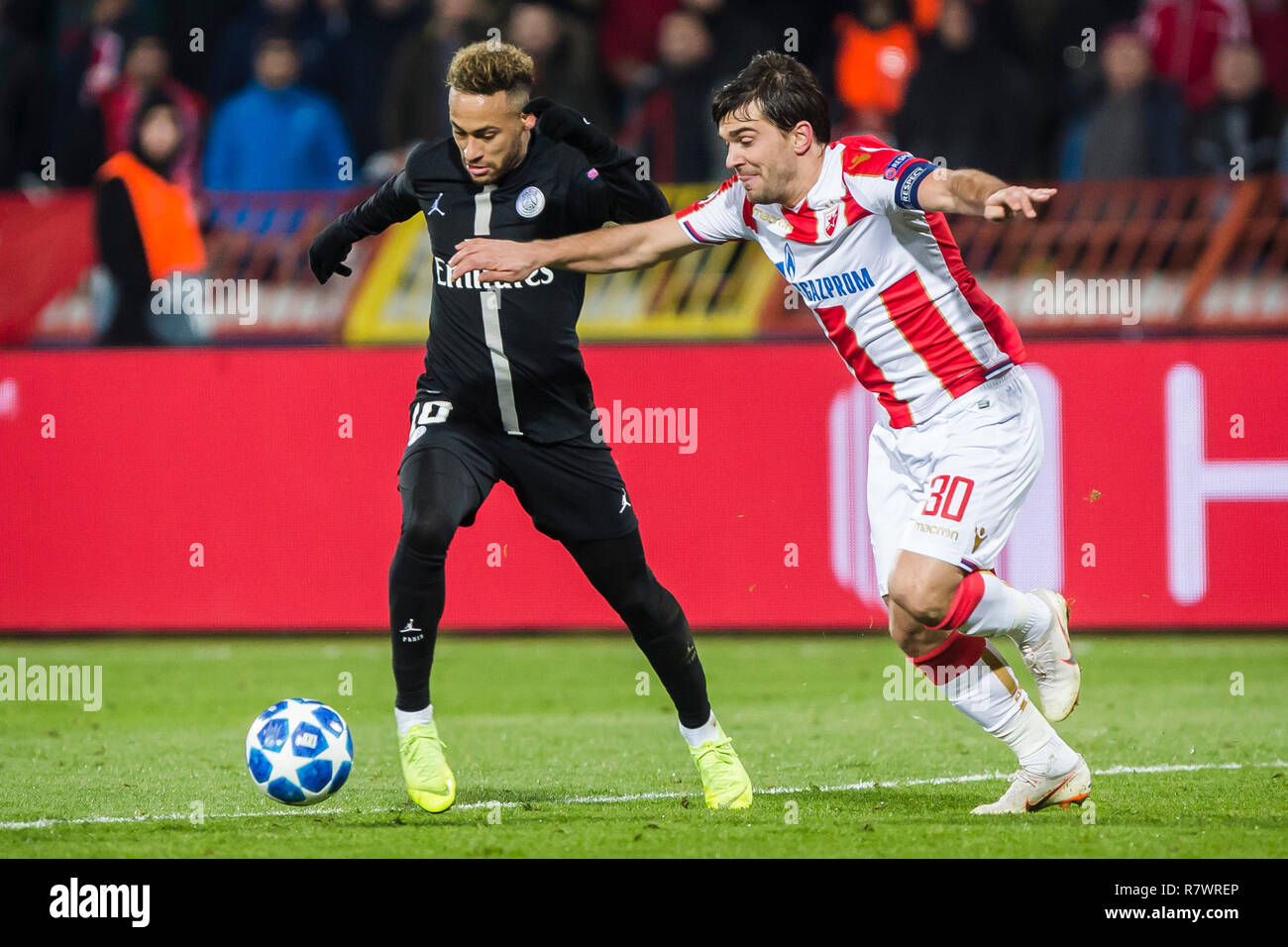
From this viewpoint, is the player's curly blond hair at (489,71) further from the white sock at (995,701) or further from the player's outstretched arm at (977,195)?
the white sock at (995,701)

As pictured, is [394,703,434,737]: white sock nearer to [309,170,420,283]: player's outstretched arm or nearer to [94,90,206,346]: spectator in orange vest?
[309,170,420,283]: player's outstretched arm

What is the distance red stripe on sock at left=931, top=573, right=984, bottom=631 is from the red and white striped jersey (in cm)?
57

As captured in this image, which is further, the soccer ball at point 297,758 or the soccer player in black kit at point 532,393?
the soccer player in black kit at point 532,393

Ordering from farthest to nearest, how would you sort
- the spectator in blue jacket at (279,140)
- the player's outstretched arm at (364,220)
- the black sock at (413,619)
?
the spectator in blue jacket at (279,140) < the player's outstretched arm at (364,220) < the black sock at (413,619)

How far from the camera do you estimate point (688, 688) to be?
5984 millimetres

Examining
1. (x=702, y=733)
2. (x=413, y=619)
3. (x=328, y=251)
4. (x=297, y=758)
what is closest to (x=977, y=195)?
(x=702, y=733)

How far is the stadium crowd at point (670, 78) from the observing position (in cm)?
1147

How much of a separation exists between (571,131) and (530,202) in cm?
27

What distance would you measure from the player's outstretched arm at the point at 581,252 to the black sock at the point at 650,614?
0.93 metres

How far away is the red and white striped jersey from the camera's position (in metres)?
5.53

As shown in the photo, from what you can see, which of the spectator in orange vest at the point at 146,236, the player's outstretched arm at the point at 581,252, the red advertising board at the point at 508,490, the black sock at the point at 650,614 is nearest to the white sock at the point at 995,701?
the black sock at the point at 650,614

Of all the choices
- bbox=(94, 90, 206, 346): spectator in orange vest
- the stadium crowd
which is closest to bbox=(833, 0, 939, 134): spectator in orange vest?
the stadium crowd

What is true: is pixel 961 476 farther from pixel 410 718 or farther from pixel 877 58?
pixel 877 58
